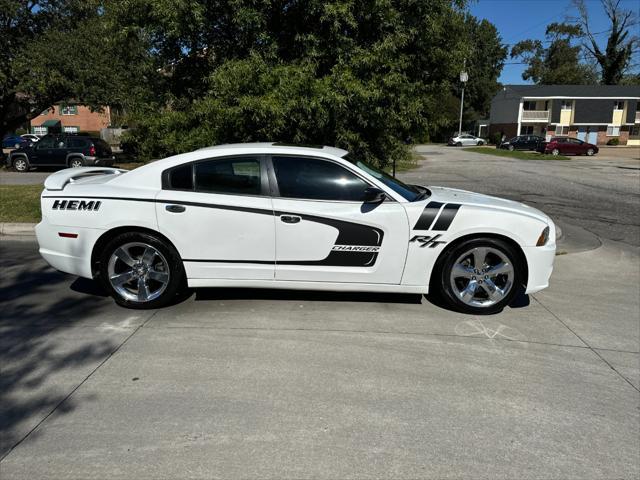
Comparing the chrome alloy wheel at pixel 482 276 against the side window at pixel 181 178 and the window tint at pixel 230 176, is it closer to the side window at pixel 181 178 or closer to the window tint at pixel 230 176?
the window tint at pixel 230 176

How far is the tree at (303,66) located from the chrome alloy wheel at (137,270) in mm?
3246

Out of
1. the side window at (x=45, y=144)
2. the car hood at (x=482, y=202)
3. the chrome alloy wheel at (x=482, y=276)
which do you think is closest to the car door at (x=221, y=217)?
the car hood at (x=482, y=202)

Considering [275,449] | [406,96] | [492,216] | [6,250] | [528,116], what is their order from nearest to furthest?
[275,449], [492,216], [6,250], [406,96], [528,116]

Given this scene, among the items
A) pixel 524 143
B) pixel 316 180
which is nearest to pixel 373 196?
pixel 316 180

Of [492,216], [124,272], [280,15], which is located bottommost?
[124,272]

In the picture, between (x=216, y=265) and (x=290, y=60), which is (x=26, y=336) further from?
(x=290, y=60)

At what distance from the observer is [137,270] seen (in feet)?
16.2

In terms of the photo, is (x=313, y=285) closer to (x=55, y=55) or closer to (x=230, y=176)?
(x=230, y=176)

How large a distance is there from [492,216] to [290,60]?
16.9ft

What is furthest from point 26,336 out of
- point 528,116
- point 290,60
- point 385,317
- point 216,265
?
point 528,116

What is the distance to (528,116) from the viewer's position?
64250 mm

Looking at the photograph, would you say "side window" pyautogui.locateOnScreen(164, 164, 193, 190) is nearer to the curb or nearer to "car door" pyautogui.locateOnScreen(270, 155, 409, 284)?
"car door" pyautogui.locateOnScreen(270, 155, 409, 284)

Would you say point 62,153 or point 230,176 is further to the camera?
point 62,153

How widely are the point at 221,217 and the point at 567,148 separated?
137 feet
